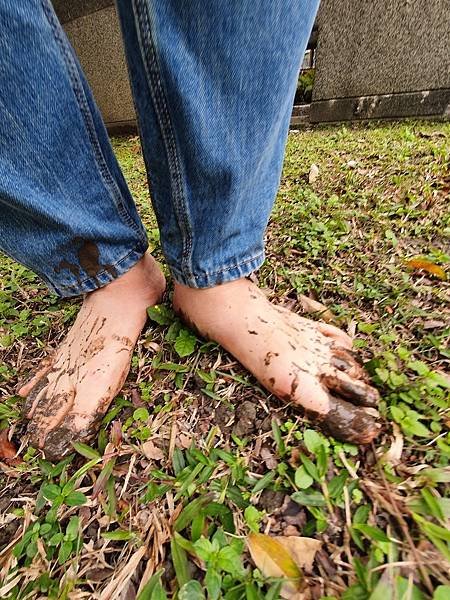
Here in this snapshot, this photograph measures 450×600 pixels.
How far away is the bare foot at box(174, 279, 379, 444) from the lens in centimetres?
82

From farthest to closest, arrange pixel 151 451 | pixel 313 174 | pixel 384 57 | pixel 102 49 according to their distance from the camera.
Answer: pixel 102 49 → pixel 384 57 → pixel 313 174 → pixel 151 451

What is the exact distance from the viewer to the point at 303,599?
628 millimetres

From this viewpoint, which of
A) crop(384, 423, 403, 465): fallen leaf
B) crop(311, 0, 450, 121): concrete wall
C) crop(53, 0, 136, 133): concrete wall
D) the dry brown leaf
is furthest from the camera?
crop(53, 0, 136, 133): concrete wall

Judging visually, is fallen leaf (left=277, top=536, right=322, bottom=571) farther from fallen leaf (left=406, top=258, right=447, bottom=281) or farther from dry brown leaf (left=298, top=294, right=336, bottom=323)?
fallen leaf (left=406, top=258, right=447, bottom=281)

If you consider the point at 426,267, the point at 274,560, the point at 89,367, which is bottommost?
the point at 426,267

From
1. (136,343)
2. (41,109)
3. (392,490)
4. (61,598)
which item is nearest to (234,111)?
(41,109)

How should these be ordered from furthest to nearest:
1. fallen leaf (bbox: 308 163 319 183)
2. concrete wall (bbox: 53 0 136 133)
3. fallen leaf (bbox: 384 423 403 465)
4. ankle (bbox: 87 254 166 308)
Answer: concrete wall (bbox: 53 0 136 133) < fallen leaf (bbox: 308 163 319 183) < ankle (bbox: 87 254 166 308) < fallen leaf (bbox: 384 423 403 465)

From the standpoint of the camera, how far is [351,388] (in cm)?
85

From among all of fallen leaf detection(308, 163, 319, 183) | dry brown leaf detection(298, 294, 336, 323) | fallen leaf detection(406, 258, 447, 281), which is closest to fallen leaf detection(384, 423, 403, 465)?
dry brown leaf detection(298, 294, 336, 323)

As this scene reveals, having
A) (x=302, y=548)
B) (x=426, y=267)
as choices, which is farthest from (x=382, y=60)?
(x=302, y=548)

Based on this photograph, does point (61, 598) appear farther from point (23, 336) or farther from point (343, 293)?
point (343, 293)

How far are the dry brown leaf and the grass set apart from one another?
22 mm

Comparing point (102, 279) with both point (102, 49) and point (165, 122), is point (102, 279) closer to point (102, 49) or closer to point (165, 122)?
point (165, 122)

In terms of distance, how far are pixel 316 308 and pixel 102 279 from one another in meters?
0.66
